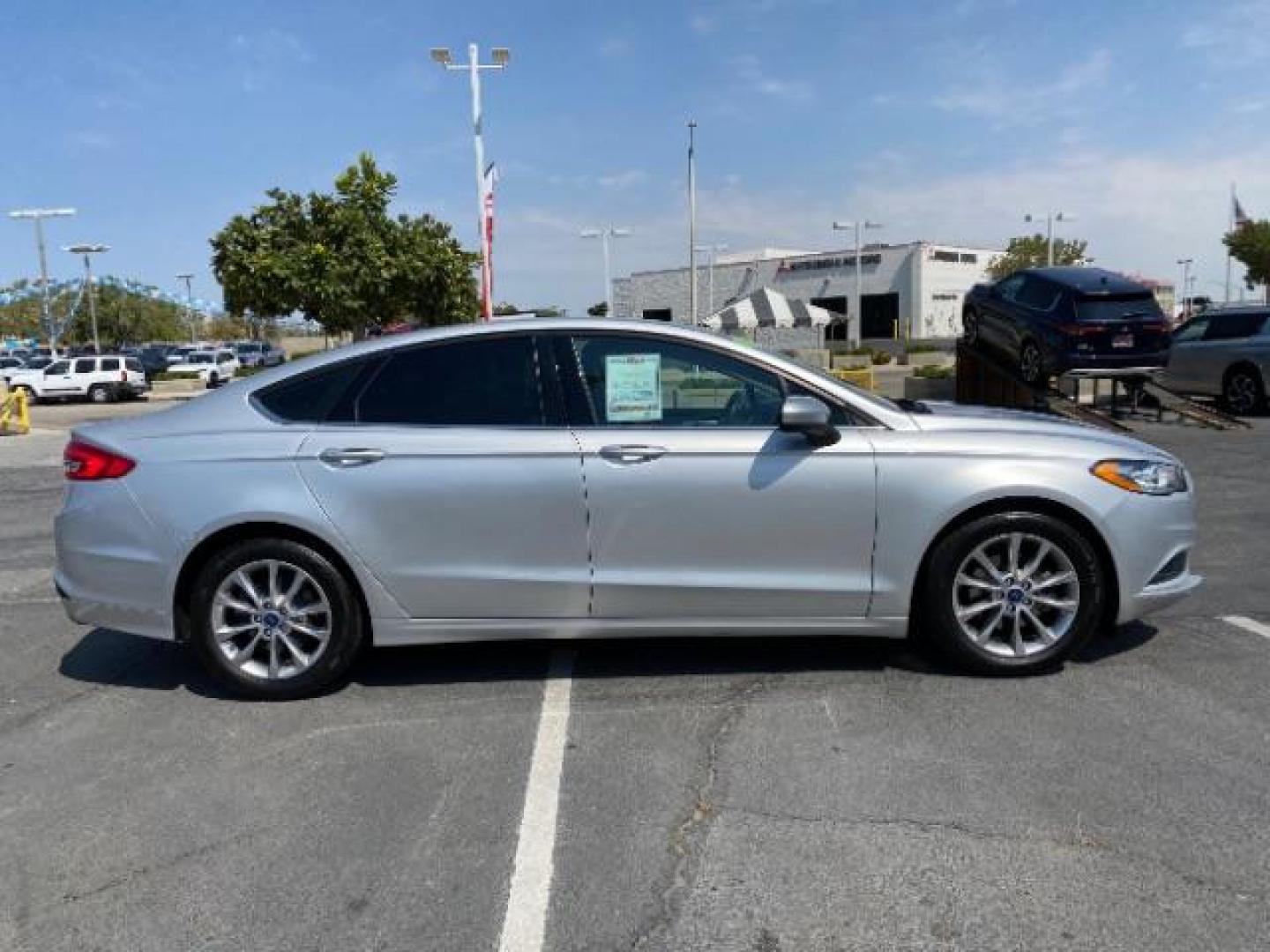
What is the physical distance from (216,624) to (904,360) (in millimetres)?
41124

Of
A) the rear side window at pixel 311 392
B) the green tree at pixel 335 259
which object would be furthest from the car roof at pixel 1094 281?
the green tree at pixel 335 259

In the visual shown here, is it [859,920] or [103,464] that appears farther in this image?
[103,464]

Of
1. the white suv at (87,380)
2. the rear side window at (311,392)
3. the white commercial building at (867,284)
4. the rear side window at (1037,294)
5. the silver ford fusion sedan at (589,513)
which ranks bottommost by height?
the white suv at (87,380)

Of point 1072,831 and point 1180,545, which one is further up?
point 1180,545

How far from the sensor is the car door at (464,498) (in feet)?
13.7

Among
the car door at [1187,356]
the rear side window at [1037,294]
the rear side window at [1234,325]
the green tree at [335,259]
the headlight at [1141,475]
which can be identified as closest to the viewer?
the headlight at [1141,475]

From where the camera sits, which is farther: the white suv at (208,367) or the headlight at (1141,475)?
the white suv at (208,367)

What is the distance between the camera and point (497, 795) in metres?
3.42

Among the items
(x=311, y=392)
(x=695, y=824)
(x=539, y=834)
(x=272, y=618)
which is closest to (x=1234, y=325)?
(x=311, y=392)

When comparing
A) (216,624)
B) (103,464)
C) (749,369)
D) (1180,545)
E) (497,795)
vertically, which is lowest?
(497,795)

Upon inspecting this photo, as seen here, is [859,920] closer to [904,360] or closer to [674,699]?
[674,699]

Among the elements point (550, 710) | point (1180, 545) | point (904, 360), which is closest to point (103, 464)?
point (550, 710)

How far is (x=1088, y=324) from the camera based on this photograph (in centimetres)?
1318

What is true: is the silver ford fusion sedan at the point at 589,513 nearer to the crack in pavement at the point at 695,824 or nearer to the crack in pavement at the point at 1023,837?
the crack in pavement at the point at 695,824
